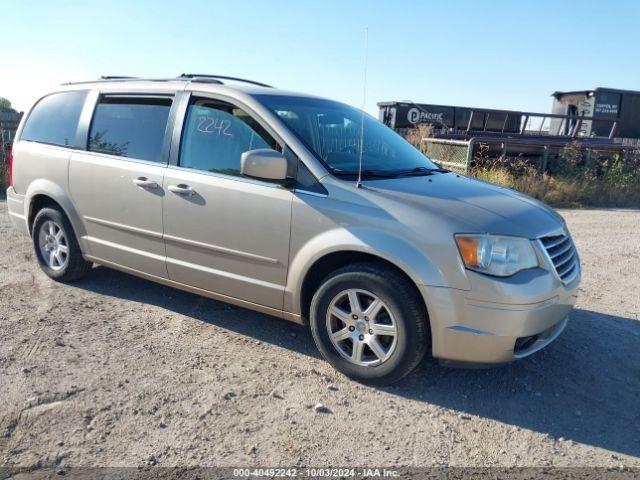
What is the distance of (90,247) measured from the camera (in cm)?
486

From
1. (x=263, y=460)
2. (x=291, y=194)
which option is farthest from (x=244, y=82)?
(x=263, y=460)

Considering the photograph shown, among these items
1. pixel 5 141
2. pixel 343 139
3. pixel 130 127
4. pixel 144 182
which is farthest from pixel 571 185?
pixel 5 141

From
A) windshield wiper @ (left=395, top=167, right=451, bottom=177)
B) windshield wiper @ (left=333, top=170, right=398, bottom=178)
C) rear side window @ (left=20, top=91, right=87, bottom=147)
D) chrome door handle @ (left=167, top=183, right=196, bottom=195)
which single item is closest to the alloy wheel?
windshield wiper @ (left=333, top=170, right=398, bottom=178)

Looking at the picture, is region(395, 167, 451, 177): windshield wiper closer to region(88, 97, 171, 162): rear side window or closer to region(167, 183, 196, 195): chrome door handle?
region(167, 183, 196, 195): chrome door handle

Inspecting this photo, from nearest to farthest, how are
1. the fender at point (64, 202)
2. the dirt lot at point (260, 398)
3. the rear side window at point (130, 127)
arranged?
the dirt lot at point (260, 398)
the rear side window at point (130, 127)
the fender at point (64, 202)

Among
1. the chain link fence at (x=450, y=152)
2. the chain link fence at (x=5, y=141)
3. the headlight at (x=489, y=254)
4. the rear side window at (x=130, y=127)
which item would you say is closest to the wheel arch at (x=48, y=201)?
the rear side window at (x=130, y=127)

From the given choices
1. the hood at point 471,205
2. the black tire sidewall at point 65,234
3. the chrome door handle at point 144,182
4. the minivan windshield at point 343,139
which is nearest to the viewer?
the hood at point 471,205

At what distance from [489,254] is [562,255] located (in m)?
0.76

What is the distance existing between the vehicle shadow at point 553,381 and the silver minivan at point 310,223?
0.31m

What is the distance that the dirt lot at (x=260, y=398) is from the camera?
2.83 meters

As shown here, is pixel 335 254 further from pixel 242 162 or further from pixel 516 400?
pixel 516 400

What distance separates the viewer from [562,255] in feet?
11.8

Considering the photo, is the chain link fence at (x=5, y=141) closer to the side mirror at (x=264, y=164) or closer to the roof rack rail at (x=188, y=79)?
the roof rack rail at (x=188, y=79)

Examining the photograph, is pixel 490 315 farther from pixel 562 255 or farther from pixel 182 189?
pixel 182 189
